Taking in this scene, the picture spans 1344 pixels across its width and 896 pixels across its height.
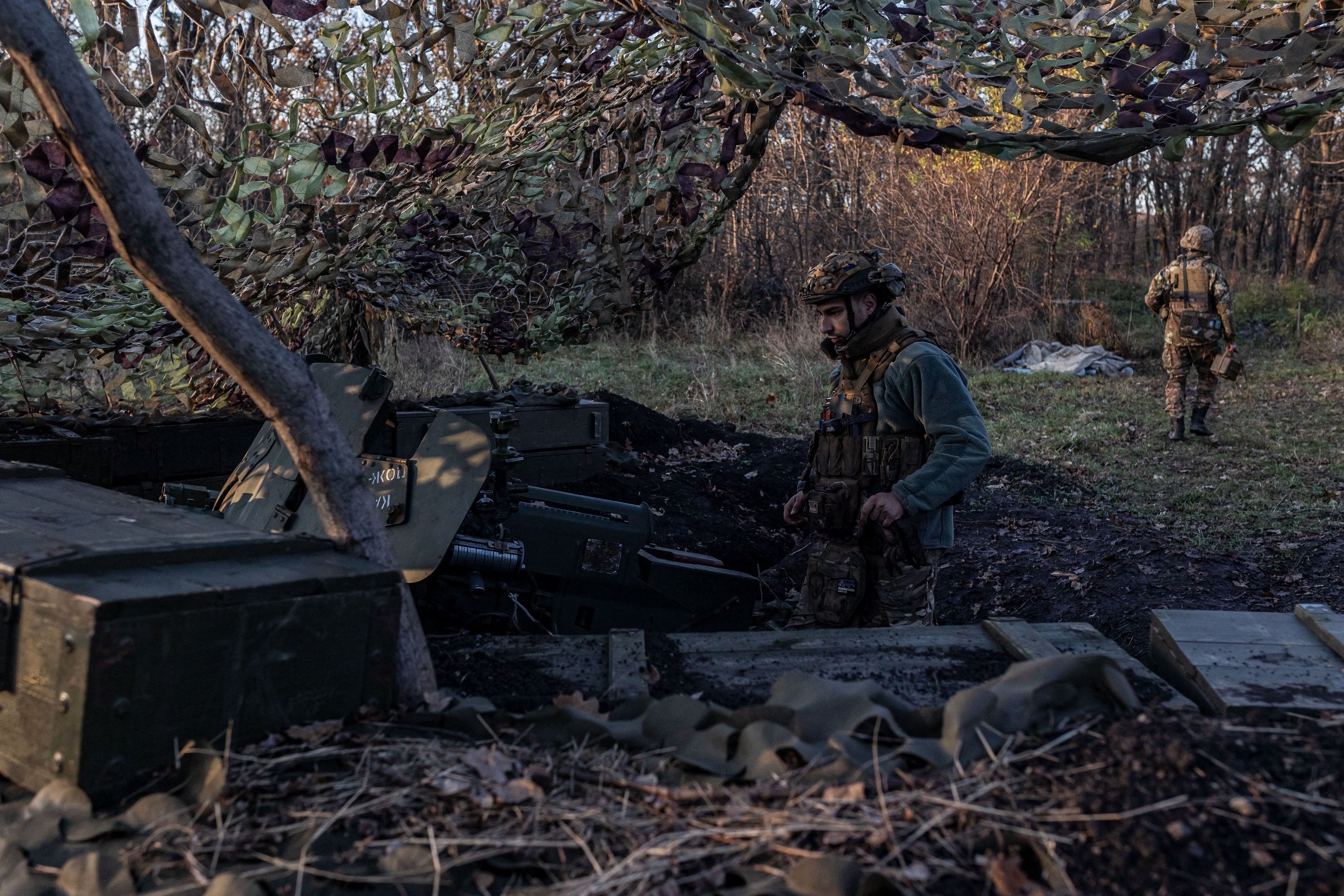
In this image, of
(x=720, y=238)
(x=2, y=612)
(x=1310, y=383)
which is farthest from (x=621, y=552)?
(x=720, y=238)

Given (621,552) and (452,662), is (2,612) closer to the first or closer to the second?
(452,662)

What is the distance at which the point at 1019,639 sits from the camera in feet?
10.2

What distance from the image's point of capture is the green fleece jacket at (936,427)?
402cm

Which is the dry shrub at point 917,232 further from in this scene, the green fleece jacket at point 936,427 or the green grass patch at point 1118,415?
the green fleece jacket at point 936,427

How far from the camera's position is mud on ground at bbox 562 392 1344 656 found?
17.6 ft

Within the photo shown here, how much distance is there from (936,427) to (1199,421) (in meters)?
7.72

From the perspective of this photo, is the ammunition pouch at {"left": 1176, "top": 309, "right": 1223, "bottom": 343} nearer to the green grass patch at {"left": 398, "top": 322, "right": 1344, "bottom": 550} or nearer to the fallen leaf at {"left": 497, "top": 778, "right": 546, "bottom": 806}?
the green grass patch at {"left": 398, "top": 322, "right": 1344, "bottom": 550}

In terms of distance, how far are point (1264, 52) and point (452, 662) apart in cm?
298

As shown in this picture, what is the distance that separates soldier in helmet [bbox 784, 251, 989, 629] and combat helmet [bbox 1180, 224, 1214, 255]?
786 cm

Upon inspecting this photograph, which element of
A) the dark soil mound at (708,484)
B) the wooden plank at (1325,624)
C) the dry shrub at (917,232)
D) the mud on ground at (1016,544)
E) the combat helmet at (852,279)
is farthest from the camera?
the dry shrub at (917,232)

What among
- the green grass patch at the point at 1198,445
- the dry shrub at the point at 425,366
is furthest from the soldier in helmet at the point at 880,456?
the dry shrub at the point at 425,366

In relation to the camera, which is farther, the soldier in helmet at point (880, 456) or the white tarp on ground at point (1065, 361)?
the white tarp on ground at point (1065, 361)

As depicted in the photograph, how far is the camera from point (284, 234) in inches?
156

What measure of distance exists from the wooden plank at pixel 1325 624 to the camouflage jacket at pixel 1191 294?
851 centimetres
